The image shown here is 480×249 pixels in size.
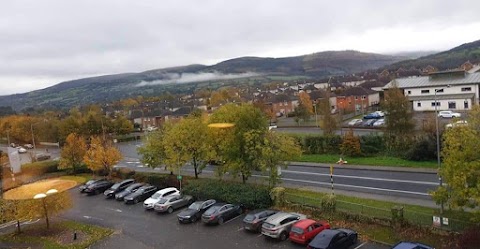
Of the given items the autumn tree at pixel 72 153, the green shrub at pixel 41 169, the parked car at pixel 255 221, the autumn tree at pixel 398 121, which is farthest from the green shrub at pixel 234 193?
the green shrub at pixel 41 169

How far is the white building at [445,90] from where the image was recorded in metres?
60.1

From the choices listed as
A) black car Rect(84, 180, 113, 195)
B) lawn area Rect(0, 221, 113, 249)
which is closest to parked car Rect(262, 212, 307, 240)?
lawn area Rect(0, 221, 113, 249)

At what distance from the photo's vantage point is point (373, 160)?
37.4 m

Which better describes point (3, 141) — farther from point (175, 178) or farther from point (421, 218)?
point (421, 218)

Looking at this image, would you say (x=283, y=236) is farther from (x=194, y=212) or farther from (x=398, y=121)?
(x=398, y=121)

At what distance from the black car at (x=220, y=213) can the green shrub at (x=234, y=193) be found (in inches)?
38.2

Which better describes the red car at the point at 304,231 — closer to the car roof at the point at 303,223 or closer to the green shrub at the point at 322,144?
the car roof at the point at 303,223

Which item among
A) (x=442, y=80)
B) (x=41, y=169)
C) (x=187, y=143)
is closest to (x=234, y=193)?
(x=187, y=143)

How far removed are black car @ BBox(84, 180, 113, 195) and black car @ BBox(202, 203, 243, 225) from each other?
49.1 feet

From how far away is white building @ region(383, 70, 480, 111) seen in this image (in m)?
60.1

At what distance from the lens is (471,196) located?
56.3 feet

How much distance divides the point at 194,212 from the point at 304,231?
8462mm

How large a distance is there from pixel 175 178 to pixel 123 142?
4514cm

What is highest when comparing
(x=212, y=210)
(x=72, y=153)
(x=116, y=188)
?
(x=72, y=153)
